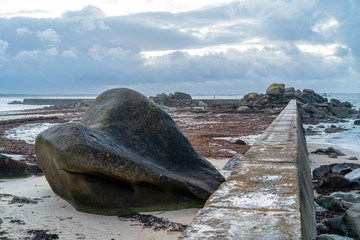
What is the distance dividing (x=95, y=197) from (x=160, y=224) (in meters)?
0.87

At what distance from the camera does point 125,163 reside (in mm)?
4172

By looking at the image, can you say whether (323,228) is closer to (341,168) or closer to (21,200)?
(21,200)

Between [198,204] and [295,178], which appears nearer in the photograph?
[295,178]

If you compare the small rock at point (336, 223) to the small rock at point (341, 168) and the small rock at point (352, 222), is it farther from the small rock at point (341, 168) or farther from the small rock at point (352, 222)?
the small rock at point (341, 168)

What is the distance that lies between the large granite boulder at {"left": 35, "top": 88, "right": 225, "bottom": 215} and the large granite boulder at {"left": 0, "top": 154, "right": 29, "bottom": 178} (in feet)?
6.38

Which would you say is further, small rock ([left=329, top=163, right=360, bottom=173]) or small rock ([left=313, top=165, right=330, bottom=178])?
small rock ([left=329, top=163, right=360, bottom=173])

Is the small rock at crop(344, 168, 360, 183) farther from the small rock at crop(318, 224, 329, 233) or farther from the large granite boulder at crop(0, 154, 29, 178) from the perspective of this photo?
Answer: the large granite boulder at crop(0, 154, 29, 178)

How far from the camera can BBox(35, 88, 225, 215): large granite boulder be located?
407 centimetres

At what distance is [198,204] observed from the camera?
4.63 metres

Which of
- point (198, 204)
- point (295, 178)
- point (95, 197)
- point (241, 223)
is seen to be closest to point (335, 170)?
point (198, 204)

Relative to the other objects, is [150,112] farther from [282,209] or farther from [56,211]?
[282,209]

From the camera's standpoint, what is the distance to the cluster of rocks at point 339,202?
3674 millimetres

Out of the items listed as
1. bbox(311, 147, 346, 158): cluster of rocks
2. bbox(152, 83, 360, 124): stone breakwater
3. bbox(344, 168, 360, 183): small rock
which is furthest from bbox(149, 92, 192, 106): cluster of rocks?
bbox(344, 168, 360, 183): small rock

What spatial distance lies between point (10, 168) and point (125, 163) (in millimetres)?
3179
